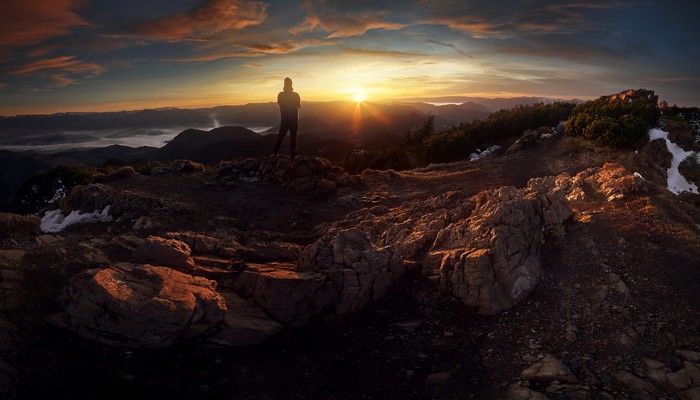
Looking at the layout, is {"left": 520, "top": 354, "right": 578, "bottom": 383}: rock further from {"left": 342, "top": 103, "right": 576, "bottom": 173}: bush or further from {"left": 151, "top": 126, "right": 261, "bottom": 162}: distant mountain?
{"left": 151, "top": 126, "right": 261, "bottom": 162}: distant mountain

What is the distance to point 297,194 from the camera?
63.2ft

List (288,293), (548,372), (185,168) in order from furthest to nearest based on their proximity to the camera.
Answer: (185,168) → (288,293) → (548,372)

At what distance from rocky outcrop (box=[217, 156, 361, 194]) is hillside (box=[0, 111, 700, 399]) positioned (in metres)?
5.36

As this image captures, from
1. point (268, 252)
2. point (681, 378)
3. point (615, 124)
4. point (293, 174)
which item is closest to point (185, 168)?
point (293, 174)

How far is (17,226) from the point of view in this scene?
1168cm

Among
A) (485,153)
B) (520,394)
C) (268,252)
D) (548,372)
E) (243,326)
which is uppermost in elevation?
(485,153)

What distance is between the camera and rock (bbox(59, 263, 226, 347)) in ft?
25.4

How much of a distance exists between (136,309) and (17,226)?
7.09 meters

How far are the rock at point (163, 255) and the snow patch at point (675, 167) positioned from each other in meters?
20.4

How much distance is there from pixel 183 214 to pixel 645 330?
1447 centimetres

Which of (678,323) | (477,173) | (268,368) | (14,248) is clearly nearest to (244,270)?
(268,368)

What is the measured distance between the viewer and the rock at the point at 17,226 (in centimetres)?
1131

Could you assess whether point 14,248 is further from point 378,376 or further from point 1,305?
point 378,376

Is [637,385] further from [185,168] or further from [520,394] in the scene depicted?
[185,168]
